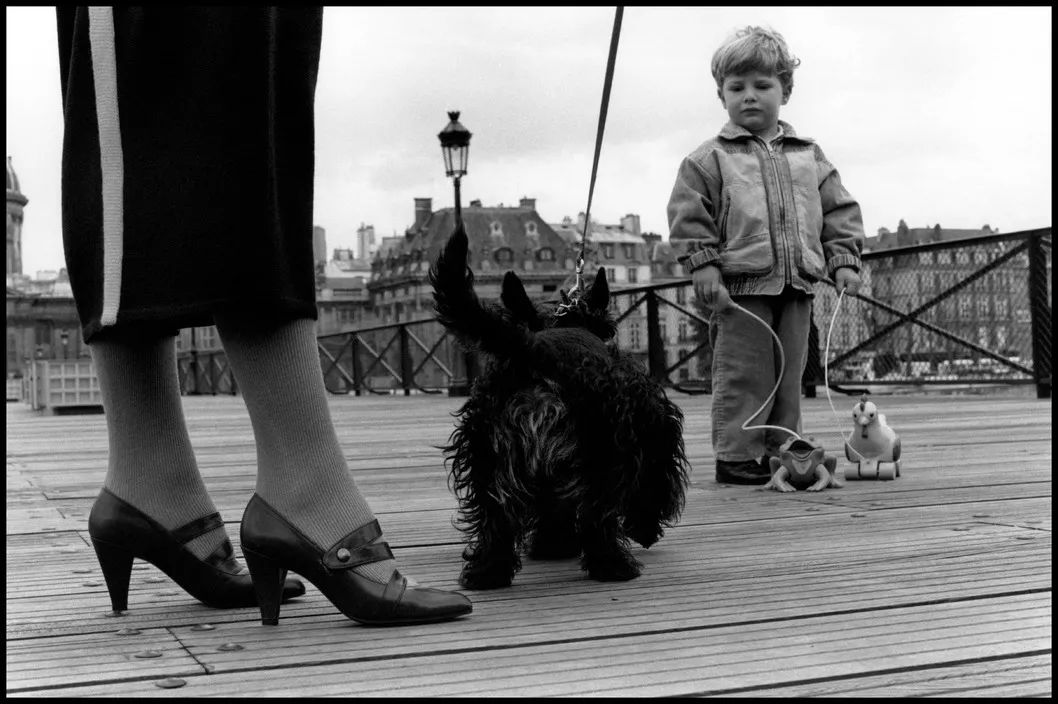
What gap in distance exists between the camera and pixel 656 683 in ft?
4.78

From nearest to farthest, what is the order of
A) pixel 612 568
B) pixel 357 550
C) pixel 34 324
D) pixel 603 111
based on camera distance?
pixel 357 550, pixel 612 568, pixel 603 111, pixel 34 324

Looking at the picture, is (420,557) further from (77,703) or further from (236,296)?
(77,703)

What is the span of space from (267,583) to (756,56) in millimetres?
2546

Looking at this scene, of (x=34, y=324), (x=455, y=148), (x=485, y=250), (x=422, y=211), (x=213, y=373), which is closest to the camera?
(x=455, y=148)

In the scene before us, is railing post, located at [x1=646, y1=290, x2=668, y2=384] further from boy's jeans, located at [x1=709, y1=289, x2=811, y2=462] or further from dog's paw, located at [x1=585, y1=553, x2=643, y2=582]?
dog's paw, located at [x1=585, y1=553, x2=643, y2=582]

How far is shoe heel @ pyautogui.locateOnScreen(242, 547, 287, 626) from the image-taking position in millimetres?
1833

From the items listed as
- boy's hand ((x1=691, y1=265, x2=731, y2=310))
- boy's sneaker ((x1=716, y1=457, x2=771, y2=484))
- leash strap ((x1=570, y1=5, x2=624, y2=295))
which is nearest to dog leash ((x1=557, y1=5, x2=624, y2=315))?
leash strap ((x1=570, y1=5, x2=624, y2=295))

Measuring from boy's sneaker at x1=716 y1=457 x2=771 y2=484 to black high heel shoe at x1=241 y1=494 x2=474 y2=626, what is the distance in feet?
6.82

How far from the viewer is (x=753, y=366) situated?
12.7ft

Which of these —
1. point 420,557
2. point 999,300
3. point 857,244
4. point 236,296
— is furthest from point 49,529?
point 999,300

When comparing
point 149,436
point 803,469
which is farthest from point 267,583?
point 803,469

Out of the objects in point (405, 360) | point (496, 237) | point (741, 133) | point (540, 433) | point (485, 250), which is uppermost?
point (496, 237)

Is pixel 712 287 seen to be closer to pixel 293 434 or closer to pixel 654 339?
pixel 293 434

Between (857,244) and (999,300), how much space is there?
5.57 meters
